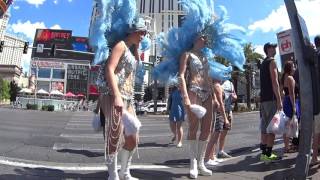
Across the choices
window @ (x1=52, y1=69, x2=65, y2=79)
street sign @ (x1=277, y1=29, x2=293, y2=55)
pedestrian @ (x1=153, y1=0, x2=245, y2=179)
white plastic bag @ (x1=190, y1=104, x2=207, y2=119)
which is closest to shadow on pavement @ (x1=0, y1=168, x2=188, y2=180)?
pedestrian @ (x1=153, y1=0, x2=245, y2=179)

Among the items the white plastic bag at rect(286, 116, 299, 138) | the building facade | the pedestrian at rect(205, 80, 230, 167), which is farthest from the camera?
the building facade

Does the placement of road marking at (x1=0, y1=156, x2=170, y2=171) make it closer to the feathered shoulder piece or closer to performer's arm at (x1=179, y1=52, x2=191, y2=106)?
performer's arm at (x1=179, y1=52, x2=191, y2=106)

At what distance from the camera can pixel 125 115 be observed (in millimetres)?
5043

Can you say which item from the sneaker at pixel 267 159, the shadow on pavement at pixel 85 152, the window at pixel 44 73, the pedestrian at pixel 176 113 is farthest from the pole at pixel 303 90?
the window at pixel 44 73

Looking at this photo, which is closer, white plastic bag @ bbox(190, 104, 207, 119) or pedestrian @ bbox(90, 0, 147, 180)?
pedestrian @ bbox(90, 0, 147, 180)

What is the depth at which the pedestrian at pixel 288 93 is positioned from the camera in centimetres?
741

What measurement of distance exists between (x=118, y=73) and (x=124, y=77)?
95 millimetres

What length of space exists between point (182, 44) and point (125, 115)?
1720mm

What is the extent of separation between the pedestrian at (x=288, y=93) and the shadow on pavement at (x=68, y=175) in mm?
2457

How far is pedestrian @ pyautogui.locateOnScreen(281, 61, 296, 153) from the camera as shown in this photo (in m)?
7.41

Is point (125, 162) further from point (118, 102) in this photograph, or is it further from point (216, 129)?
point (216, 129)

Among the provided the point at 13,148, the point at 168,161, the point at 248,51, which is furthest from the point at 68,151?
the point at 248,51

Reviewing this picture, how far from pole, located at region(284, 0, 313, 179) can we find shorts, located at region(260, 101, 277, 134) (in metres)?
1.90

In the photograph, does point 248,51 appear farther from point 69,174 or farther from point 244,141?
point 69,174
